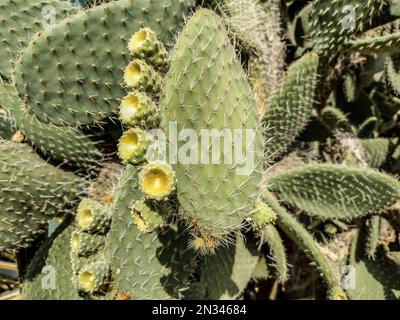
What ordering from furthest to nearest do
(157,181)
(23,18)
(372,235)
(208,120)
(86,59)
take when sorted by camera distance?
1. (372,235)
2. (23,18)
3. (86,59)
4. (208,120)
5. (157,181)

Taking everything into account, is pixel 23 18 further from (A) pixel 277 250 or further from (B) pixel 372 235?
(B) pixel 372 235

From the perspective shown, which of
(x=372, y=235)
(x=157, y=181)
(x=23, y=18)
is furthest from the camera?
(x=372, y=235)

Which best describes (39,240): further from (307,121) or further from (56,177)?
(307,121)

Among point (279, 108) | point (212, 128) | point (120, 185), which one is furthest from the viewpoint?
point (279, 108)

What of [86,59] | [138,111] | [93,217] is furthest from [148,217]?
[86,59]

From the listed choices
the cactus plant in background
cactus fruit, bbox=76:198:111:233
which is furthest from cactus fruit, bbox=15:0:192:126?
cactus fruit, bbox=76:198:111:233

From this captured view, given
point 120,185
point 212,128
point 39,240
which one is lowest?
point 39,240

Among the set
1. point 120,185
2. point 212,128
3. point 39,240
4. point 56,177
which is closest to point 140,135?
point 212,128
